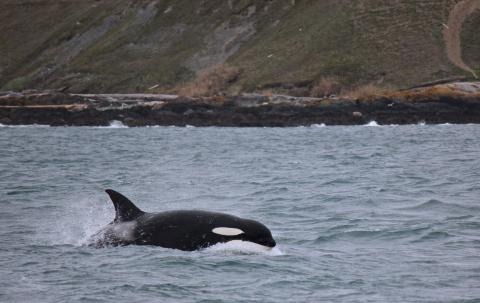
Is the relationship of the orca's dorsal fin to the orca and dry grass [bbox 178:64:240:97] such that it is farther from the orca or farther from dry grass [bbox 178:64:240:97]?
dry grass [bbox 178:64:240:97]

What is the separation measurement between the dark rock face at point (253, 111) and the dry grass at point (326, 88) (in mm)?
14418

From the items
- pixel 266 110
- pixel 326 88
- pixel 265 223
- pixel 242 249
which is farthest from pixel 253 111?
pixel 242 249

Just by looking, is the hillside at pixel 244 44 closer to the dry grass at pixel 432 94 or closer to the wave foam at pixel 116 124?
the dry grass at pixel 432 94

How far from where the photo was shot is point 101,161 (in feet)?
110

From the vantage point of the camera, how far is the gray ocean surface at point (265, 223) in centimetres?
1180

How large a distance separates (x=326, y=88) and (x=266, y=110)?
62.6 ft

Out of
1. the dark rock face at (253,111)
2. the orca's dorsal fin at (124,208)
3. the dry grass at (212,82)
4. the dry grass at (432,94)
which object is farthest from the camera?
the dry grass at (212,82)

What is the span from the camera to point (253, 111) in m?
66.8

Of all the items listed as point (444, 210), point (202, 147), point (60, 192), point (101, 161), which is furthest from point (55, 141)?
point (444, 210)

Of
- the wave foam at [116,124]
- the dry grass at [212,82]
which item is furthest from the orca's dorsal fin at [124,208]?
the dry grass at [212,82]

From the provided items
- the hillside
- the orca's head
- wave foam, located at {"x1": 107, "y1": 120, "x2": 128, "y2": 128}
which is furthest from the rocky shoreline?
the orca's head

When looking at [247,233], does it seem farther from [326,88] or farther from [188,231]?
[326,88]

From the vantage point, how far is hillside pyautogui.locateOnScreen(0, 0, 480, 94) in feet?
289

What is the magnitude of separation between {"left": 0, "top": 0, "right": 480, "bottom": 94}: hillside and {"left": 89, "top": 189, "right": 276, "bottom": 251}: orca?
6950 centimetres
